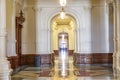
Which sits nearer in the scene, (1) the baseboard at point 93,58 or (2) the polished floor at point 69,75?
(2) the polished floor at point 69,75

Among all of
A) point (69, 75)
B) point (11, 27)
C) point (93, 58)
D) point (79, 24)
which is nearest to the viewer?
point (69, 75)

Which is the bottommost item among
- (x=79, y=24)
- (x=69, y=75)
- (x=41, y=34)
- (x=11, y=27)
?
(x=69, y=75)

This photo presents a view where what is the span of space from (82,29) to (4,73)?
997 cm

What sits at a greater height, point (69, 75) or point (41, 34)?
point (41, 34)

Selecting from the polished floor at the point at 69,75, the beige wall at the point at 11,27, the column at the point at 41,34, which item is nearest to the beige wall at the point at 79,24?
the column at the point at 41,34

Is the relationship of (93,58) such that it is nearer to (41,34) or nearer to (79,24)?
(79,24)

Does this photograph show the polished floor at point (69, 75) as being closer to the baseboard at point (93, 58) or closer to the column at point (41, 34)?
the baseboard at point (93, 58)

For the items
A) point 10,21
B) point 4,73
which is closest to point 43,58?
A: point 10,21

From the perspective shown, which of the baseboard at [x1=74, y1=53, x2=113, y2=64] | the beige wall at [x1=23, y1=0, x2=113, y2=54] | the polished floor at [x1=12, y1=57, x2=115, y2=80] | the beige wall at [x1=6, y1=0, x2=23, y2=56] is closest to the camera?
the polished floor at [x1=12, y1=57, x2=115, y2=80]

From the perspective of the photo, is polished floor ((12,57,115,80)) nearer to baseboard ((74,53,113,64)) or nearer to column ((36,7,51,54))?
baseboard ((74,53,113,64))

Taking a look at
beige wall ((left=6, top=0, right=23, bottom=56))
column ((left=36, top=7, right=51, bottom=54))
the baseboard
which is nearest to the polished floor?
beige wall ((left=6, top=0, right=23, bottom=56))

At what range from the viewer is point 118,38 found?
13672 millimetres

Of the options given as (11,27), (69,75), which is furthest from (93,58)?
(69,75)

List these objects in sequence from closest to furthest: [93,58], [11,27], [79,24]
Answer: [11,27]
[93,58]
[79,24]
